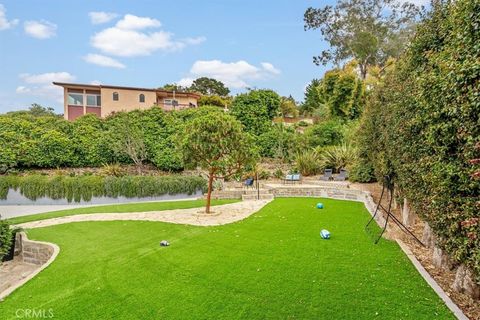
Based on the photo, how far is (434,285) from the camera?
200 inches

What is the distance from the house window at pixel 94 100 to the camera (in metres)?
29.0

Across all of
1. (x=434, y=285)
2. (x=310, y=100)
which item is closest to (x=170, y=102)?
(x=310, y=100)

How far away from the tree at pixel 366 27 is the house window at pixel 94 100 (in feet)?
75.4

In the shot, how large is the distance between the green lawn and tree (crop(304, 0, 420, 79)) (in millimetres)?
27569

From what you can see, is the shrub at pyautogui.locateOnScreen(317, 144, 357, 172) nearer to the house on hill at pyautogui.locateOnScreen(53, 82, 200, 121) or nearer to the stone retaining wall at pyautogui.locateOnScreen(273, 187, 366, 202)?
the stone retaining wall at pyautogui.locateOnScreen(273, 187, 366, 202)

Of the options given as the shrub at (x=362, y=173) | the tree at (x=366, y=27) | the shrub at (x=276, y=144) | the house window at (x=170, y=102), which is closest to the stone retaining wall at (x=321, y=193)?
the shrub at (x=362, y=173)

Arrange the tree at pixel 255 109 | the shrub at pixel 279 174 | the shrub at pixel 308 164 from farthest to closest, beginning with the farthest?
1. the tree at pixel 255 109
2. the shrub at pixel 279 174
3. the shrub at pixel 308 164

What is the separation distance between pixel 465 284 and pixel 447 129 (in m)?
2.67

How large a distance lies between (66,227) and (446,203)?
11031mm

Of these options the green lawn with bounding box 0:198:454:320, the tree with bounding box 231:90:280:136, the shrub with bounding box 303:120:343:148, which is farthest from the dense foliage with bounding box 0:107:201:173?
the green lawn with bounding box 0:198:454:320

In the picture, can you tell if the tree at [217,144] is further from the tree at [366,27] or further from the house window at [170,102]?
the tree at [366,27]

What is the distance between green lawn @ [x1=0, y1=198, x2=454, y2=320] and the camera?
461 centimetres

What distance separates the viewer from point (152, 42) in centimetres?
2684

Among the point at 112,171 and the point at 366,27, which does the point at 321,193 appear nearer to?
the point at 112,171
